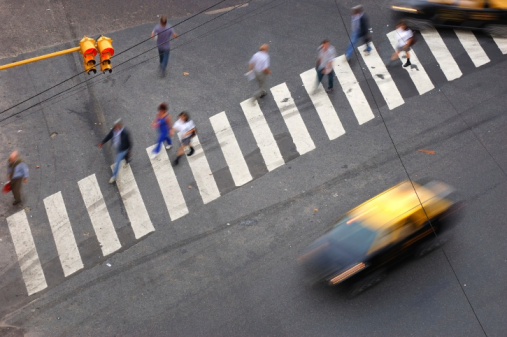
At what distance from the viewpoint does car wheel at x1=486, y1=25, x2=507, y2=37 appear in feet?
61.7

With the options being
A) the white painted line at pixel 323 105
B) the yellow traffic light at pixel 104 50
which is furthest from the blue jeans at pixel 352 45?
the yellow traffic light at pixel 104 50

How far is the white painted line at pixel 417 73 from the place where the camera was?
58.5ft

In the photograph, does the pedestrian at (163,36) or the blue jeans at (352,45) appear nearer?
the pedestrian at (163,36)

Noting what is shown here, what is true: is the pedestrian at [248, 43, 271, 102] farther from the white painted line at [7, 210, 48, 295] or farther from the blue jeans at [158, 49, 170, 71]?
the white painted line at [7, 210, 48, 295]

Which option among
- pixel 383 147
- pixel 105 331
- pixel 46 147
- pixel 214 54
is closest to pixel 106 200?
pixel 46 147

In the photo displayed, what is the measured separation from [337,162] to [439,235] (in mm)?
3348

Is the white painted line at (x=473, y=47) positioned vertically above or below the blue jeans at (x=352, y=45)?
below

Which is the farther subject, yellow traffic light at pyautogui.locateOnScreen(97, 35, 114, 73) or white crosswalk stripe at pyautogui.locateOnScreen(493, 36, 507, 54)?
white crosswalk stripe at pyautogui.locateOnScreen(493, 36, 507, 54)

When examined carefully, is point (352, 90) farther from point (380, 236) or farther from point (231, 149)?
point (380, 236)

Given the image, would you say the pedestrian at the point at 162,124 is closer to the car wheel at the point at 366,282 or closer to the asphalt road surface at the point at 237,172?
the asphalt road surface at the point at 237,172

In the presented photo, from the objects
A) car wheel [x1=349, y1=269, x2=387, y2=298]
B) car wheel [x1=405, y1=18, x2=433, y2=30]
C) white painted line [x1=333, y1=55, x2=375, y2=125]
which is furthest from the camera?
car wheel [x1=405, y1=18, x2=433, y2=30]

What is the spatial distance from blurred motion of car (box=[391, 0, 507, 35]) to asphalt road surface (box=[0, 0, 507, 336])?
383 mm

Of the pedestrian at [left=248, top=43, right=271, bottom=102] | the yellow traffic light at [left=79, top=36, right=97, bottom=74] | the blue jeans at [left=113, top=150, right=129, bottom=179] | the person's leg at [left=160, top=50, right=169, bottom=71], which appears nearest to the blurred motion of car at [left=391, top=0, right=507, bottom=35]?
the pedestrian at [left=248, top=43, right=271, bottom=102]

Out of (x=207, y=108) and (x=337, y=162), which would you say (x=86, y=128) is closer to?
(x=207, y=108)
